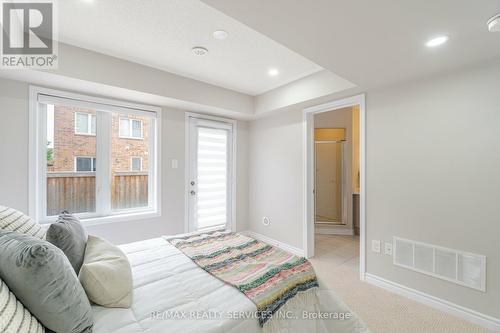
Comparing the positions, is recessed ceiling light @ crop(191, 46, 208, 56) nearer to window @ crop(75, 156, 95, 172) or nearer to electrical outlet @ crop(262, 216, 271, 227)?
window @ crop(75, 156, 95, 172)

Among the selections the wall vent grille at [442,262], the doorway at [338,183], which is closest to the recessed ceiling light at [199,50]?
the doorway at [338,183]

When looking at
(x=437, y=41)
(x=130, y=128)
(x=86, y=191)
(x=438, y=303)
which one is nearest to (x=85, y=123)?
Answer: (x=130, y=128)

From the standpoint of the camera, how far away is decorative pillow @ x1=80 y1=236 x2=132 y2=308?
1103 millimetres

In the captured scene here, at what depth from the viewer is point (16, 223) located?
117 centimetres

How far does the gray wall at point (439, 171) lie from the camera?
6.15 ft

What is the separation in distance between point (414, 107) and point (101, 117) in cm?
370

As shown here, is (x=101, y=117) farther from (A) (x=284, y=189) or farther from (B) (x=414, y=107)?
(B) (x=414, y=107)

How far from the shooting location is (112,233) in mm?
2865

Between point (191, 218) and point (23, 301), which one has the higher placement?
point (23, 301)

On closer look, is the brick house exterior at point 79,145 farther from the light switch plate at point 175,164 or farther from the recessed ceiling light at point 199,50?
the recessed ceiling light at point 199,50

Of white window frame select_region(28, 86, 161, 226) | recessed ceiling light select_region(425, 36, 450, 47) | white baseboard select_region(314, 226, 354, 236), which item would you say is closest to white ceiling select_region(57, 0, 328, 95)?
white window frame select_region(28, 86, 161, 226)

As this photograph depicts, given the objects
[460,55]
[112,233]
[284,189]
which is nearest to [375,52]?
[460,55]

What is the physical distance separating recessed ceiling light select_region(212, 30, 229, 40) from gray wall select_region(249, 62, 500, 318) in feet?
5.85

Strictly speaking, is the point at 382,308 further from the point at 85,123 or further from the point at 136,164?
the point at 85,123
